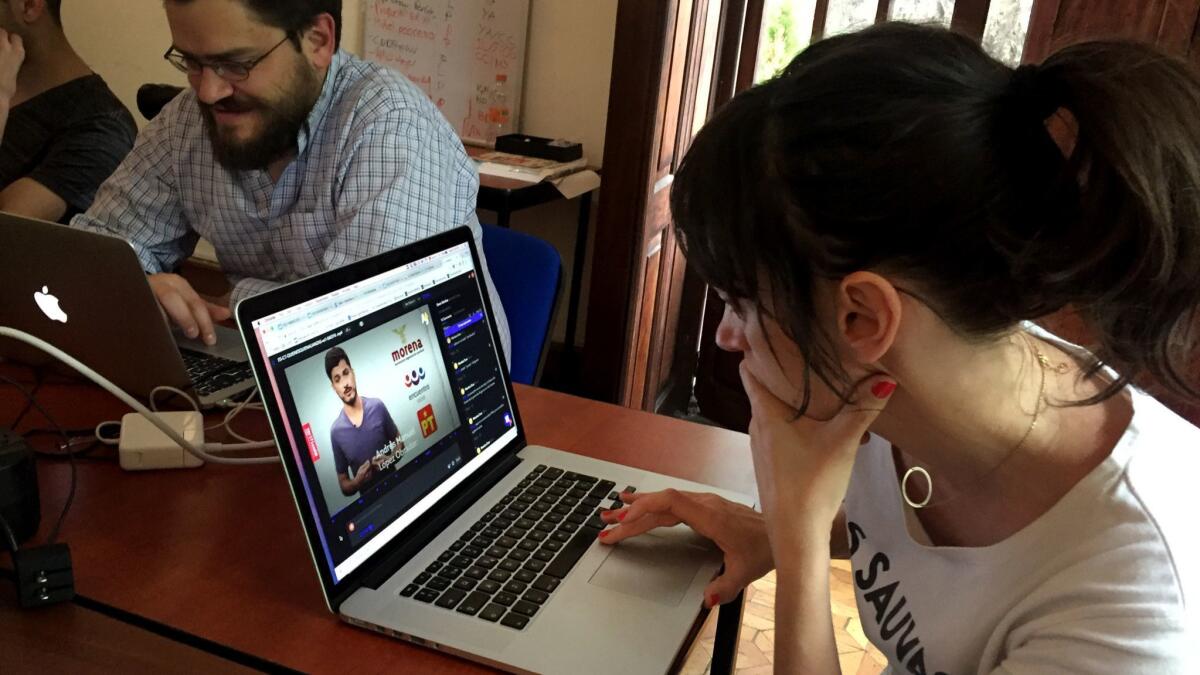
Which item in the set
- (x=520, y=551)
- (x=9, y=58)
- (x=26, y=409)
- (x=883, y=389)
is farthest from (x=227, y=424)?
(x=9, y=58)

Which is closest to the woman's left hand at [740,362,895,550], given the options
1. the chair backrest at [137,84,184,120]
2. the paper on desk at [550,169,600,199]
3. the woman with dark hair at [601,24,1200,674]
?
the woman with dark hair at [601,24,1200,674]

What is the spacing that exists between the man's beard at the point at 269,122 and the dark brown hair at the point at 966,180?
1029mm

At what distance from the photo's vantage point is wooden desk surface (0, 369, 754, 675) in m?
0.77

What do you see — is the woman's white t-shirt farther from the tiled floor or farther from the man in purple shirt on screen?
the tiled floor

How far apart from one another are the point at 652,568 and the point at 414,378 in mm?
310

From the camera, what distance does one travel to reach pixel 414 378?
0.95 m

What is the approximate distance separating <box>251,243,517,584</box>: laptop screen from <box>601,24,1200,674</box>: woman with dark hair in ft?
1.06

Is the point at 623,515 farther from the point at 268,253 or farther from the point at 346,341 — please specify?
the point at 268,253

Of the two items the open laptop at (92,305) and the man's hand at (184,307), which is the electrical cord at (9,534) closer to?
the open laptop at (92,305)

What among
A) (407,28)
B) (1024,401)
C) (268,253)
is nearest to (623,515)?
(1024,401)

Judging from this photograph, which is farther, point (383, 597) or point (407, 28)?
point (407, 28)

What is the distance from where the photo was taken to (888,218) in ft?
2.21

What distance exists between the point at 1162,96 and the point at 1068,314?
0.20 m

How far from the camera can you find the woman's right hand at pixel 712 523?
0.91m
